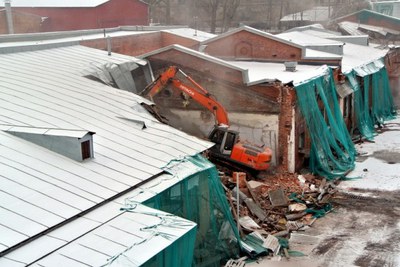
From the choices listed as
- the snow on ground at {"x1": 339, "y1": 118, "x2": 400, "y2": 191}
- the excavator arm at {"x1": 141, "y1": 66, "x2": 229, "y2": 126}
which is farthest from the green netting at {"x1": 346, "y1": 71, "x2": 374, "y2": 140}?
the excavator arm at {"x1": 141, "y1": 66, "x2": 229, "y2": 126}

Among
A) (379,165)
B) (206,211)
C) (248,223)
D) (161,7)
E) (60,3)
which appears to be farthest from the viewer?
(161,7)

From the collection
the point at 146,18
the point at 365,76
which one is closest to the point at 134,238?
the point at 365,76

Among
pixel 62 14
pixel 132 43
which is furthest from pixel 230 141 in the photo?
pixel 62 14

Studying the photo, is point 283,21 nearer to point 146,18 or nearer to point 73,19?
point 146,18

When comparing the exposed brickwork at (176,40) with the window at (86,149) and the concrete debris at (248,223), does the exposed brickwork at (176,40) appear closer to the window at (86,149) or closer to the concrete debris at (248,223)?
the concrete debris at (248,223)

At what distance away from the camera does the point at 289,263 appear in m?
12.9

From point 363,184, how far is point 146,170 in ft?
36.1

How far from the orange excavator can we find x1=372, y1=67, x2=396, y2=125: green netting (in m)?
13.3

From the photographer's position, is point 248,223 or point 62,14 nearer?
Answer: point 248,223

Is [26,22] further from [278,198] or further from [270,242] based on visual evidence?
[270,242]

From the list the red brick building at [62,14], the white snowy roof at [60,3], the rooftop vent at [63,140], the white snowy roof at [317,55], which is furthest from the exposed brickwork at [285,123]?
the white snowy roof at [60,3]

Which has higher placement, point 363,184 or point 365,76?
point 365,76

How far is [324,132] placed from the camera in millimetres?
20859

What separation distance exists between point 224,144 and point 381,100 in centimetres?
1632
